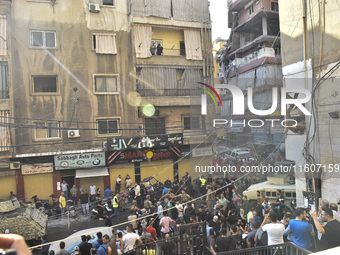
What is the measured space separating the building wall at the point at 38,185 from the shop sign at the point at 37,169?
0.20 meters

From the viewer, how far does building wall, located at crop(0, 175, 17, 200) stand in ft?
37.3

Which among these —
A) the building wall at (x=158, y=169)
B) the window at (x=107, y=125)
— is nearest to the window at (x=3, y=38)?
the window at (x=107, y=125)

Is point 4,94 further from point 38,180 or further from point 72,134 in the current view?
point 38,180

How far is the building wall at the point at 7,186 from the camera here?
37.3ft

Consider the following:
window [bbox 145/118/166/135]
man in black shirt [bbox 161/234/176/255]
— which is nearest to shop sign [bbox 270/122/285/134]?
man in black shirt [bbox 161/234/176/255]

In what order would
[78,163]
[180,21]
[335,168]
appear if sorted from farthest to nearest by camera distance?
1. [180,21]
2. [78,163]
3. [335,168]

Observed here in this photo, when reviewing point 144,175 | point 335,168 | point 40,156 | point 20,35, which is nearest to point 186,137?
point 144,175

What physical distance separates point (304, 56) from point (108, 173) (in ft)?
31.9

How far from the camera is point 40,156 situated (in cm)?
1179

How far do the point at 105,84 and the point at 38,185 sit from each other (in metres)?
5.72

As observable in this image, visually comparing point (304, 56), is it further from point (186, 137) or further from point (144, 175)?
point (144, 175)

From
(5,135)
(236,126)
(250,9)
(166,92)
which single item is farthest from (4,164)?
(250,9)

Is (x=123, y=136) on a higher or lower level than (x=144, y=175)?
higher

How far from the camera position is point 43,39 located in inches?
477
